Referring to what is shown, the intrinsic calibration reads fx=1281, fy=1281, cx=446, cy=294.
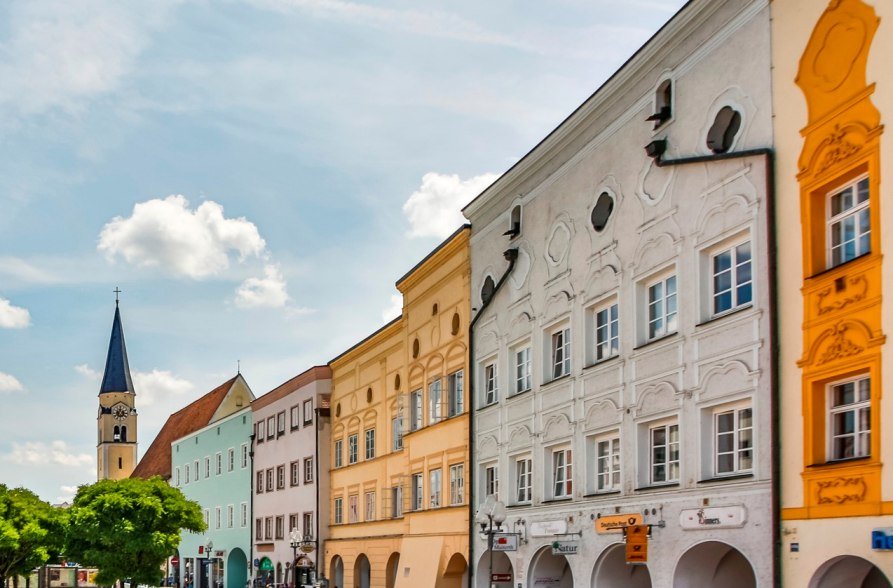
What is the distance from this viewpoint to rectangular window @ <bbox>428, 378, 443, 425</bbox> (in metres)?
38.3

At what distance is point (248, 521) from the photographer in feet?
221

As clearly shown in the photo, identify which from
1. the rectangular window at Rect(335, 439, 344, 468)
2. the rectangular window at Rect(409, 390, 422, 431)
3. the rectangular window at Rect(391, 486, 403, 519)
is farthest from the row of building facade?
the rectangular window at Rect(335, 439, 344, 468)

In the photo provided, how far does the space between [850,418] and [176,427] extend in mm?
88653

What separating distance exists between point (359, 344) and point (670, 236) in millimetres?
26497

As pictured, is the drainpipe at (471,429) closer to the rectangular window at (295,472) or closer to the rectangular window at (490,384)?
the rectangular window at (490,384)

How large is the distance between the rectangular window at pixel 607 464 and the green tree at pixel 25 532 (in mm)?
46552

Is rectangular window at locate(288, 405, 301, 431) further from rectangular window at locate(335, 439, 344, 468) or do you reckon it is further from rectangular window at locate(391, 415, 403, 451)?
rectangular window at locate(391, 415, 403, 451)

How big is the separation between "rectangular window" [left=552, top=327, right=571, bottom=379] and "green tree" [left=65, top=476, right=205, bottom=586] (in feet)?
119

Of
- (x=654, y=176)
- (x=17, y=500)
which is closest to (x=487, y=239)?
(x=654, y=176)

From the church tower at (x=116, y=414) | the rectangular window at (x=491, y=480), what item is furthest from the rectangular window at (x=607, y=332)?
Result: the church tower at (x=116, y=414)

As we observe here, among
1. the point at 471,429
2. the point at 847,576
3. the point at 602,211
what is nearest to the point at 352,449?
the point at 471,429

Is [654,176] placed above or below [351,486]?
above

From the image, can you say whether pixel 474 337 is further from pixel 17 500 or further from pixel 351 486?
pixel 17 500

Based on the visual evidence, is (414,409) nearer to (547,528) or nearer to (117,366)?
(547,528)
